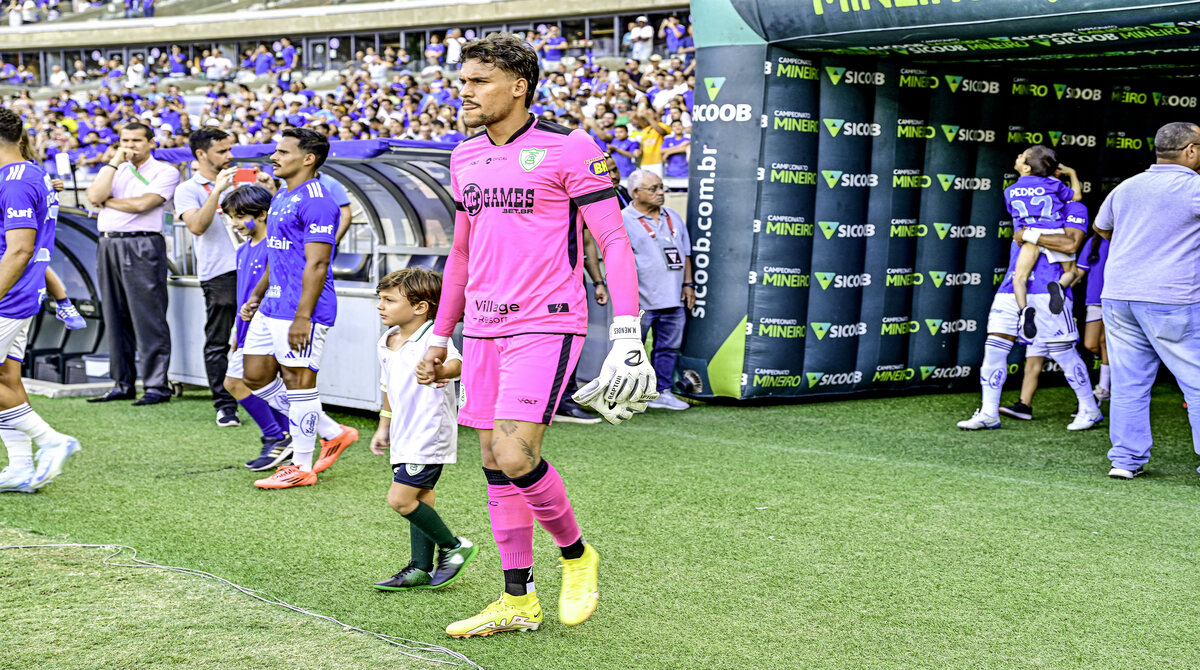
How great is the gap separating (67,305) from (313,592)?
10.7 ft

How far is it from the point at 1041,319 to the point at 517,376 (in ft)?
16.8

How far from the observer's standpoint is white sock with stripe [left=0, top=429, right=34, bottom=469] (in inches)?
225

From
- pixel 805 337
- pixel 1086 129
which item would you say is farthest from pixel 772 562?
pixel 1086 129

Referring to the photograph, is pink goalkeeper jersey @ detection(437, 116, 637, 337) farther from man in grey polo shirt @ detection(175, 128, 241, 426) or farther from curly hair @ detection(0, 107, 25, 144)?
man in grey polo shirt @ detection(175, 128, 241, 426)

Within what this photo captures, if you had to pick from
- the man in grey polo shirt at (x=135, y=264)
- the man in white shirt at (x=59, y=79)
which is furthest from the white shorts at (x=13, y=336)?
the man in white shirt at (x=59, y=79)

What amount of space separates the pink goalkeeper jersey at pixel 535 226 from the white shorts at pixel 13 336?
3.06 m

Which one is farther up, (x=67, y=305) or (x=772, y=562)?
(x=67, y=305)

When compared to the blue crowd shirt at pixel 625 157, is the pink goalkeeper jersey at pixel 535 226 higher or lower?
lower

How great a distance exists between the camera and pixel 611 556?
4.77 m

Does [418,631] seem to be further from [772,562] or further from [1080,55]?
[1080,55]

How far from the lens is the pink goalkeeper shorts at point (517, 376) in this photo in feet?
11.9

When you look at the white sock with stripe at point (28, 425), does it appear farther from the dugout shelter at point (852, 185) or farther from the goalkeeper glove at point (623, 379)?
the dugout shelter at point (852, 185)

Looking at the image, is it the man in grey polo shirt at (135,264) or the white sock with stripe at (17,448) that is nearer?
the white sock with stripe at (17,448)

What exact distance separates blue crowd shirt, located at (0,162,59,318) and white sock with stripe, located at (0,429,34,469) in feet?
2.08
